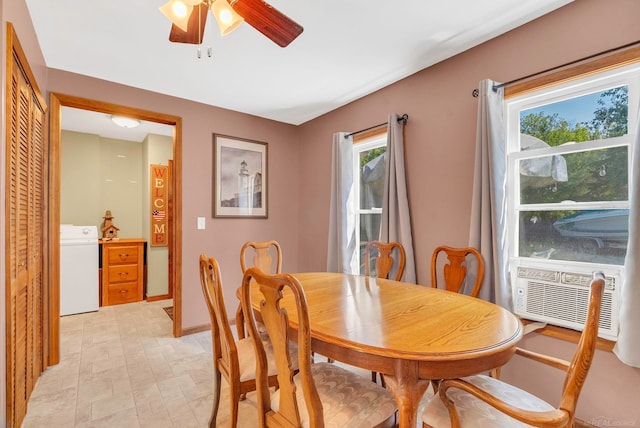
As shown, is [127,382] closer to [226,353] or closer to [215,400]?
[215,400]

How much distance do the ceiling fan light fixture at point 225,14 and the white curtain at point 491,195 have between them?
1.59 metres

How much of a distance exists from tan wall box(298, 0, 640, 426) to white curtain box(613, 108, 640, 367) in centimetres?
19

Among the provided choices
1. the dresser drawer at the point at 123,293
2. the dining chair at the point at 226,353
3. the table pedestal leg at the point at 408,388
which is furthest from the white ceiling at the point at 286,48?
the dresser drawer at the point at 123,293

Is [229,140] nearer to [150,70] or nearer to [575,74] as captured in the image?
[150,70]

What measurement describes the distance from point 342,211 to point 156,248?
309cm

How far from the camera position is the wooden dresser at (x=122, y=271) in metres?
4.30

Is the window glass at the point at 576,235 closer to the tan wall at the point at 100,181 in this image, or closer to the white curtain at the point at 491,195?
the white curtain at the point at 491,195

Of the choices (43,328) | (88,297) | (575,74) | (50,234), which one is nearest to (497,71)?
(575,74)

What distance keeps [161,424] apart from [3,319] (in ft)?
3.32

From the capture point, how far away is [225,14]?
1426 millimetres

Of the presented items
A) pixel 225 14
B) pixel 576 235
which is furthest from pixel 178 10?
pixel 576 235

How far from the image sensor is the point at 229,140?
3545 millimetres

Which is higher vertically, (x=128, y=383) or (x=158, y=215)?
(x=158, y=215)

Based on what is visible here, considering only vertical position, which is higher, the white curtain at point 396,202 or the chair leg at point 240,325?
the white curtain at point 396,202
